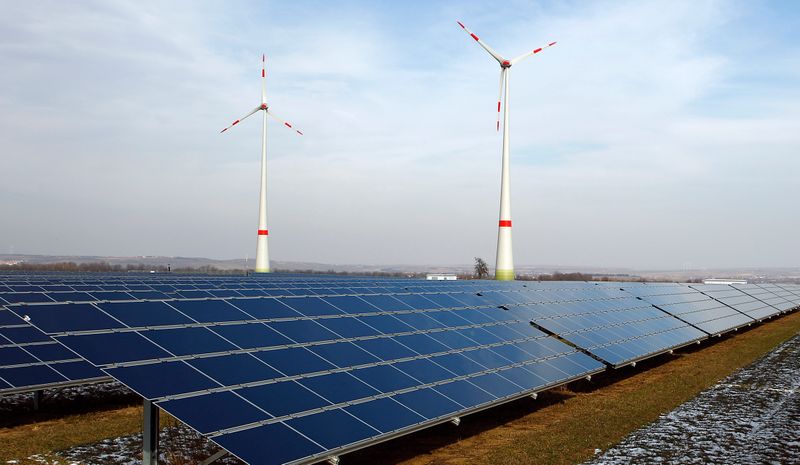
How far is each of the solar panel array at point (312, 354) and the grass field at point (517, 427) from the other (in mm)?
1414

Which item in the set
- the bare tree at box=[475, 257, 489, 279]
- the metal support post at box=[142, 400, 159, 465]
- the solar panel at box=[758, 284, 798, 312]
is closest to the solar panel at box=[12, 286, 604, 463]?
the metal support post at box=[142, 400, 159, 465]

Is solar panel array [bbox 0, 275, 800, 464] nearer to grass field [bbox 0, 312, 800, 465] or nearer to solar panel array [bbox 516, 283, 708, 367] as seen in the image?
solar panel array [bbox 516, 283, 708, 367]

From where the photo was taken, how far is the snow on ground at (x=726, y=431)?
16.8 metres

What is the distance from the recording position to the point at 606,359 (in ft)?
82.7

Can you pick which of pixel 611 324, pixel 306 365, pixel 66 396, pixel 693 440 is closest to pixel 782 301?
pixel 611 324

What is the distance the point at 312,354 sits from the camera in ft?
51.6

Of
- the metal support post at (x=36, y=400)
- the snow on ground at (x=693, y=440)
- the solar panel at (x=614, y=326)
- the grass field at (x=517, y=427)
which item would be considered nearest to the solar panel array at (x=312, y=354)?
the solar panel at (x=614, y=326)

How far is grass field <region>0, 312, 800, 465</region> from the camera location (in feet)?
56.6

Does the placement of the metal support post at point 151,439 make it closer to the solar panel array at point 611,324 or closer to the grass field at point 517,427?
the grass field at point 517,427

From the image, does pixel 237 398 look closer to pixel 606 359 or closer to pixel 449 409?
pixel 449 409

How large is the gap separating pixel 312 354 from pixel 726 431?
12.9 m

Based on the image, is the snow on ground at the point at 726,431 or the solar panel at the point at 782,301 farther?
the solar panel at the point at 782,301

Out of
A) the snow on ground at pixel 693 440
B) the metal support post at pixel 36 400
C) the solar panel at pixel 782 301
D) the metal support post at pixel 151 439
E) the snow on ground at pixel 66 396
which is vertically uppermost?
the metal support post at pixel 151 439

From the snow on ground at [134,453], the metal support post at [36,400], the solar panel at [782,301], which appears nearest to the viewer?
the snow on ground at [134,453]
